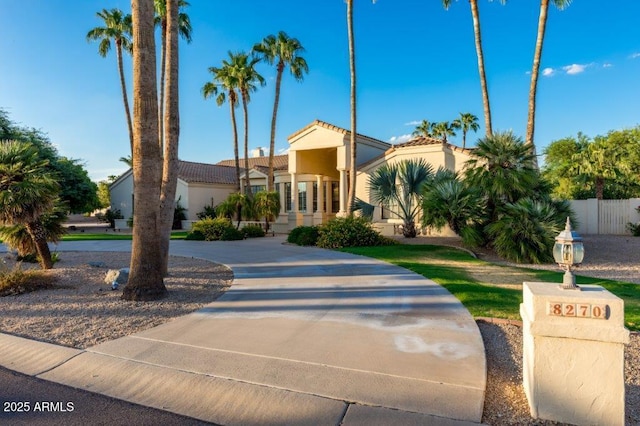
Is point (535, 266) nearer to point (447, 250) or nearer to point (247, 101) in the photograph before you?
point (447, 250)

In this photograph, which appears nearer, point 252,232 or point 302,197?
point 252,232

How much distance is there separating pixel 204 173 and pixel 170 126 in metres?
25.6

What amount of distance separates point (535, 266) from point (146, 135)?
11.2m

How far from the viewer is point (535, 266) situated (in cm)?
1147

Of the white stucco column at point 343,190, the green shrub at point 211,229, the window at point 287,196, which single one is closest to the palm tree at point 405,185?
the white stucco column at point 343,190

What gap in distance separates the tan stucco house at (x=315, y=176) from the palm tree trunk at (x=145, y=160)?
44.8 feet

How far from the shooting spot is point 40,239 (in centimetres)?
1012

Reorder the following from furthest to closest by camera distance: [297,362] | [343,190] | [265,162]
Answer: [265,162] < [343,190] < [297,362]

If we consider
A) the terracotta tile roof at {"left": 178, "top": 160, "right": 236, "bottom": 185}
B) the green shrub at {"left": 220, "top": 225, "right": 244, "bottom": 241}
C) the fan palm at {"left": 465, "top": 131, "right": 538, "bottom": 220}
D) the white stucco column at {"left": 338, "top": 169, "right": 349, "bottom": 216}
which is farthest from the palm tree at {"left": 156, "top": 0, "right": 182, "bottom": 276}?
the terracotta tile roof at {"left": 178, "top": 160, "right": 236, "bottom": 185}

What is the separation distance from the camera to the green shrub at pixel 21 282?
7.87 meters

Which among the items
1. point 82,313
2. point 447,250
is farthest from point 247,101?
point 82,313

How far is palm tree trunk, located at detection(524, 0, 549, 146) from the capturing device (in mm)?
15711

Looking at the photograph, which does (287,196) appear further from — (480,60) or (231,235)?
(480,60)

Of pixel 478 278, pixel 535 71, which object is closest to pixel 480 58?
pixel 535 71
